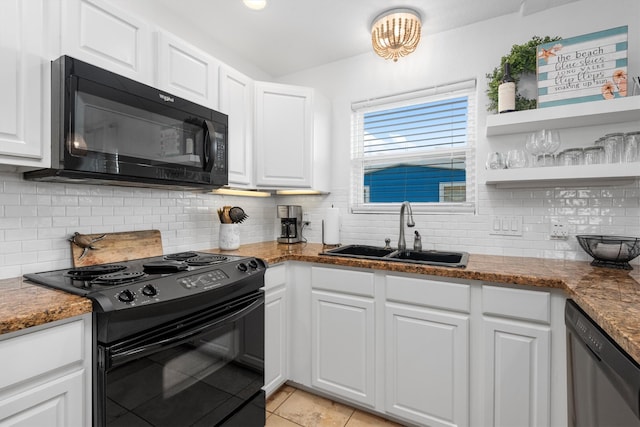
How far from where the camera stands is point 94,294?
3.58ft

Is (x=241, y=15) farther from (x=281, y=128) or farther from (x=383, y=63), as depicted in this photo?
(x=383, y=63)

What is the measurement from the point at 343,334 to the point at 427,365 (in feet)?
1.63

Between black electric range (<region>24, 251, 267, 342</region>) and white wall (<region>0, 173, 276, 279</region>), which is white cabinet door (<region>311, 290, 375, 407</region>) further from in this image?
white wall (<region>0, 173, 276, 279</region>)

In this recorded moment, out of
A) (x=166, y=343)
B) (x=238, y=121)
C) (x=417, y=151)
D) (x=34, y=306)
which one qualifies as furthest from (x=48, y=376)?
(x=417, y=151)

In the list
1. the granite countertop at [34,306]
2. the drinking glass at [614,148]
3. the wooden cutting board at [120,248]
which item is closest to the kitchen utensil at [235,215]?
the wooden cutting board at [120,248]

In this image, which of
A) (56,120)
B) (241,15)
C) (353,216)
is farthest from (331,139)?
(56,120)

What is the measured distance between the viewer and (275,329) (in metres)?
2.01

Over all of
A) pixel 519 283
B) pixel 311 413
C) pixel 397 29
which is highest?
pixel 397 29

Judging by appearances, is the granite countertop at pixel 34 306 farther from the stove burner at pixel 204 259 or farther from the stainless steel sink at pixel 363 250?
the stainless steel sink at pixel 363 250

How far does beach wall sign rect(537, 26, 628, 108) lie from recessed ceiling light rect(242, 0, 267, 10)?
1.65 m

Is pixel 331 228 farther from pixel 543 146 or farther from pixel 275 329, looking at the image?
pixel 543 146

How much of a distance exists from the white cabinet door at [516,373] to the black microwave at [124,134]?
5.55 ft

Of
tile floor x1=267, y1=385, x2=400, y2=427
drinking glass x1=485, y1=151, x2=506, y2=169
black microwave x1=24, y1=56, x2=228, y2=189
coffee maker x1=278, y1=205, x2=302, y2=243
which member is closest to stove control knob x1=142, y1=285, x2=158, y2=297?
black microwave x1=24, y1=56, x2=228, y2=189

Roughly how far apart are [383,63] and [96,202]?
2.19 m
